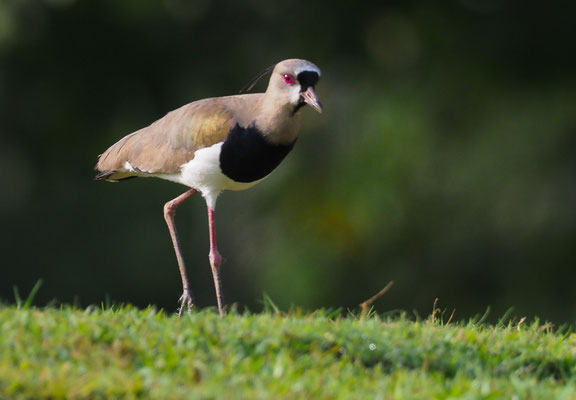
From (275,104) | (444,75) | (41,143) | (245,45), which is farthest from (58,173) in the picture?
(275,104)

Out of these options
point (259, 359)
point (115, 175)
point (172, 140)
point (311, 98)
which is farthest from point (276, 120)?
point (259, 359)

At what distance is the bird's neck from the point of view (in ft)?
20.5

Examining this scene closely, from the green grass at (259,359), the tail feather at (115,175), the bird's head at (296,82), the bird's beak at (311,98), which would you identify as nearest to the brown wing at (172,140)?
the tail feather at (115,175)

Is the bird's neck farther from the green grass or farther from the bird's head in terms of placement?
the green grass

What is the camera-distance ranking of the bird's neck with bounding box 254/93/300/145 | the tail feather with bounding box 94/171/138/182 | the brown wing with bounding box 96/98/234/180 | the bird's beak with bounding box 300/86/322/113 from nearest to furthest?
the bird's beak with bounding box 300/86/322/113
the bird's neck with bounding box 254/93/300/145
the brown wing with bounding box 96/98/234/180
the tail feather with bounding box 94/171/138/182

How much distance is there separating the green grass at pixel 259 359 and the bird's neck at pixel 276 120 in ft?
3.61

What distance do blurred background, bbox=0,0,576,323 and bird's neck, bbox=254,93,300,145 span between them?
6391 millimetres

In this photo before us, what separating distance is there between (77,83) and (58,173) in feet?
3.74

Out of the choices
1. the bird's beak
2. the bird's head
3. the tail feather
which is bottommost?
the tail feather

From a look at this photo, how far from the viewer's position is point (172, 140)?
21.7 ft

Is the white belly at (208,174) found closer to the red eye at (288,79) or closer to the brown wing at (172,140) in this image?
the brown wing at (172,140)

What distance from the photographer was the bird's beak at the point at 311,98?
20.1 feet

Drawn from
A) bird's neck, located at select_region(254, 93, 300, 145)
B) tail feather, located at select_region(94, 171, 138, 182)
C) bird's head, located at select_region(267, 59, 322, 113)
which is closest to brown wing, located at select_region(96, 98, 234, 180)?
tail feather, located at select_region(94, 171, 138, 182)

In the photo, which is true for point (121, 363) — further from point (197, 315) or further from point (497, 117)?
point (497, 117)
